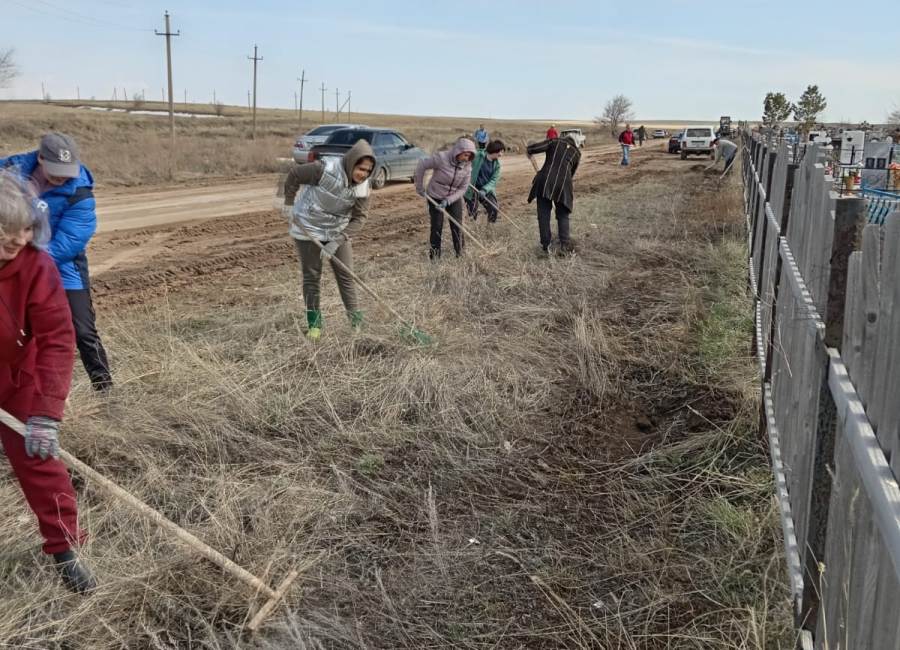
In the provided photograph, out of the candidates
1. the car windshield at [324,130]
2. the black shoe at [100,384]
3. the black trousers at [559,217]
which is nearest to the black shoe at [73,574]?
the black shoe at [100,384]

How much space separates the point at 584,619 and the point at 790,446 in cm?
100

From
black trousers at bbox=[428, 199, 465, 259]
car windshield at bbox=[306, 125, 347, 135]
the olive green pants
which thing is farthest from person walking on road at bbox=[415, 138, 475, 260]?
car windshield at bbox=[306, 125, 347, 135]

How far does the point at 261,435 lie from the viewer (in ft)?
13.9

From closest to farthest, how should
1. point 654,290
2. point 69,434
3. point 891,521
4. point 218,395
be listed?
point 891,521
point 69,434
point 218,395
point 654,290

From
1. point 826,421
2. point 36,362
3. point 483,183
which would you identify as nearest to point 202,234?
point 483,183

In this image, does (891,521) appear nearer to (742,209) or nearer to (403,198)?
(742,209)

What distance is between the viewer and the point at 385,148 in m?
18.8

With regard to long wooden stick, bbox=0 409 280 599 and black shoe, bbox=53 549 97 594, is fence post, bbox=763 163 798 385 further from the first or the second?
black shoe, bbox=53 549 97 594

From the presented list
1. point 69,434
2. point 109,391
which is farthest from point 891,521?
point 109,391

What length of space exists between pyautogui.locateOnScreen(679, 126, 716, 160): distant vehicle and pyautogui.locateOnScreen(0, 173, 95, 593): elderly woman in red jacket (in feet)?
114

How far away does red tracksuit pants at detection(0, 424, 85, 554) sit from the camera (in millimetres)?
2752

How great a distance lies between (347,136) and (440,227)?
10.0 metres

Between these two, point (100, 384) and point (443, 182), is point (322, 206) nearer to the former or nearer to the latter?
point (100, 384)

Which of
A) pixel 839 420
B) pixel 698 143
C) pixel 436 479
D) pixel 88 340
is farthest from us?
pixel 698 143
